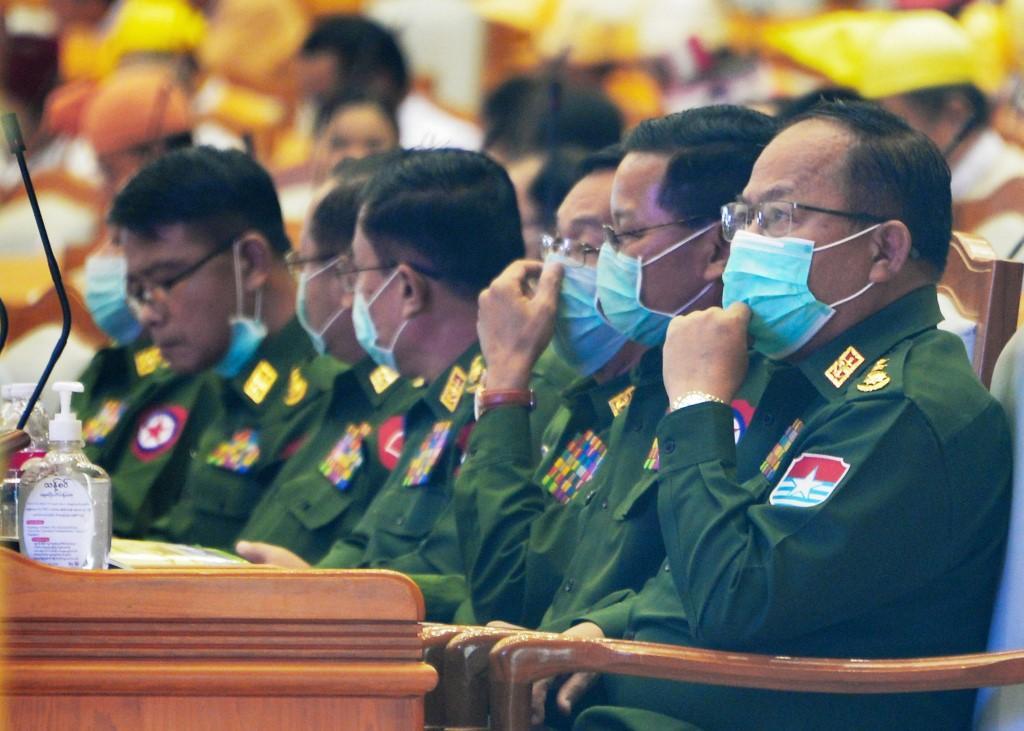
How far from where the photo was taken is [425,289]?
333 cm

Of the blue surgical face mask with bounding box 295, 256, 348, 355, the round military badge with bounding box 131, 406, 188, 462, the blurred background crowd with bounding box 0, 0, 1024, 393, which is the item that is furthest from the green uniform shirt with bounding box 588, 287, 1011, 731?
the round military badge with bounding box 131, 406, 188, 462

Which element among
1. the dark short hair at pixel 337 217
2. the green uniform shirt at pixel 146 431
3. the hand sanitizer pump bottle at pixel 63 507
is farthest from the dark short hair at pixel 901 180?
the green uniform shirt at pixel 146 431

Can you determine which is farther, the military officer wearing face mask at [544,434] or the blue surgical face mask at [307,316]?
the blue surgical face mask at [307,316]

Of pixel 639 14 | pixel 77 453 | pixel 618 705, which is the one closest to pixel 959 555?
pixel 618 705

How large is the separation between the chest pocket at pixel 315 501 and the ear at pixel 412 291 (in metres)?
0.39

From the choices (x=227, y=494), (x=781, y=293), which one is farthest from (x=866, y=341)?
(x=227, y=494)

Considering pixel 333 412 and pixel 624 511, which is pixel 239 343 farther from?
pixel 624 511

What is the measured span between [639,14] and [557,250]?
308 centimetres

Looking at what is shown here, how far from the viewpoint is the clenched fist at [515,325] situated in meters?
2.87

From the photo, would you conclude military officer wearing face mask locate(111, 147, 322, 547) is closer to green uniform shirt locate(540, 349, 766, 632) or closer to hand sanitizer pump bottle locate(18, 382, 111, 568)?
green uniform shirt locate(540, 349, 766, 632)

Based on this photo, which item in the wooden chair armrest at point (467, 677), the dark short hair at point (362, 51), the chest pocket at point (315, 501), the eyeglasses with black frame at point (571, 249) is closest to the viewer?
the wooden chair armrest at point (467, 677)

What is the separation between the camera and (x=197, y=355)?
3.96 metres

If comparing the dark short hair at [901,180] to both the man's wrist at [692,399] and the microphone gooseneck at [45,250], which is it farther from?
the microphone gooseneck at [45,250]

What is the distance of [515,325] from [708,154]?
0.43 meters
